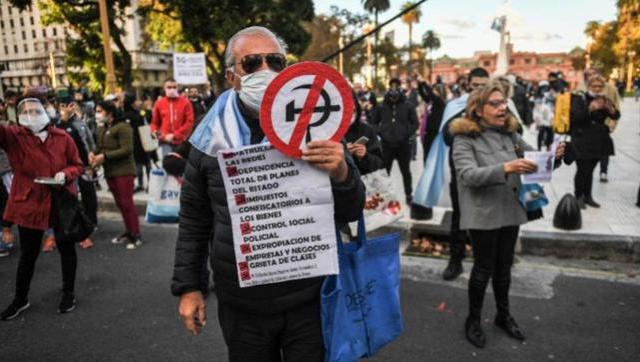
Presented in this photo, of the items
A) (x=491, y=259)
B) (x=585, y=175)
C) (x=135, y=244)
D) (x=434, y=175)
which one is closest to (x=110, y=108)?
(x=135, y=244)

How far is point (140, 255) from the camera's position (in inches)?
228

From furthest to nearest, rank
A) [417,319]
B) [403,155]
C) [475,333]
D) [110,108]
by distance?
[403,155] → [110,108] → [417,319] → [475,333]

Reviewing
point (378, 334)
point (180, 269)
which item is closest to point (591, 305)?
point (378, 334)

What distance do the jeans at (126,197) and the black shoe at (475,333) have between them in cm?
442

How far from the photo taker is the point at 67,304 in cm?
430

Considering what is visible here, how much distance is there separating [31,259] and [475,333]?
12.5 feet

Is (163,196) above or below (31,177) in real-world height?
below

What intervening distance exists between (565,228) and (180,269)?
4.97 metres

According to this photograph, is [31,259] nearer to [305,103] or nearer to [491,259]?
[305,103]

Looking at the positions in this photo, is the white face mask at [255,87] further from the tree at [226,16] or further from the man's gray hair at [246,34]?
the tree at [226,16]

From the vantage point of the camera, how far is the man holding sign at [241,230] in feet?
5.96

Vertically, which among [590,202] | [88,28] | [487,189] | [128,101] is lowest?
[590,202]

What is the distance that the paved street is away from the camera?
343 centimetres

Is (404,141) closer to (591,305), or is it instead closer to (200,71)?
(591,305)
